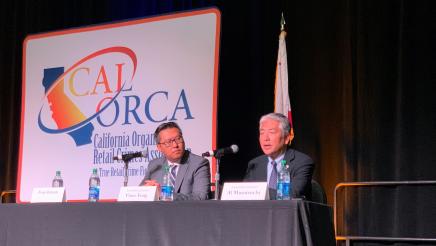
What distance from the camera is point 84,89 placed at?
541 centimetres

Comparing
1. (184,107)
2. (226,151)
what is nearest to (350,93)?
(184,107)

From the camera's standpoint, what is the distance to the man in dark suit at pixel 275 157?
3.62m

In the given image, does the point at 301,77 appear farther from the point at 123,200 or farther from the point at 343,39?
the point at 123,200

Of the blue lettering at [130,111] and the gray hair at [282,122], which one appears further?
the blue lettering at [130,111]

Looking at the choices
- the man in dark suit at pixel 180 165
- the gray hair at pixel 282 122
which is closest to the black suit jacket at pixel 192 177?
the man in dark suit at pixel 180 165

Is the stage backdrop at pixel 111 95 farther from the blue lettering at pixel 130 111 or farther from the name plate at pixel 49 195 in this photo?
the name plate at pixel 49 195

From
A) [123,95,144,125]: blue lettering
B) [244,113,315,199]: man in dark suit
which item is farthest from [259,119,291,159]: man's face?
[123,95,144,125]: blue lettering

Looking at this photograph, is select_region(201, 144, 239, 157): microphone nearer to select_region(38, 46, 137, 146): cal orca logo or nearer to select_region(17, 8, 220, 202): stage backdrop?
select_region(17, 8, 220, 202): stage backdrop

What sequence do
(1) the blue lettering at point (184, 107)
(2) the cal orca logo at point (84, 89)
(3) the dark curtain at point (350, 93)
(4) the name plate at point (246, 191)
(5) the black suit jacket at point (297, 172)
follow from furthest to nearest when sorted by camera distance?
(2) the cal orca logo at point (84, 89) < (1) the blue lettering at point (184, 107) < (3) the dark curtain at point (350, 93) < (5) the black suit jacket at point (297, 172) < (4) the name plate at point (246, 191)

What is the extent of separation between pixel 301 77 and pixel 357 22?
0.61 meters

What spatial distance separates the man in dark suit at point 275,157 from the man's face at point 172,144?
448 mm

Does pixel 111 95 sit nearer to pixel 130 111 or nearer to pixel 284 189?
pixel 130 111

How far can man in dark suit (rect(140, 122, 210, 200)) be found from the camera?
153 inches

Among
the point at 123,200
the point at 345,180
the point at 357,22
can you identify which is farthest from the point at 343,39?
the point at 123,200
